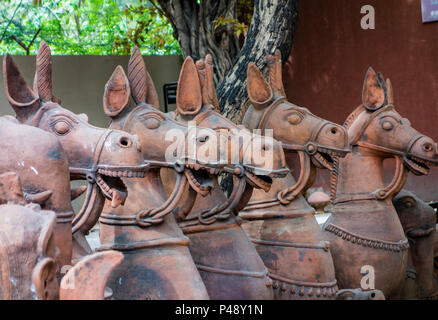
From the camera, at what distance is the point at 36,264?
1.71m

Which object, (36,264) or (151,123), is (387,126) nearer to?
(151,123)

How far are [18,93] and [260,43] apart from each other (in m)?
2.96

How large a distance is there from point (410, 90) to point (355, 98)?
0.65m

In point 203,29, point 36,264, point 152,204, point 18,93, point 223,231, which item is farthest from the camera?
point 203,29

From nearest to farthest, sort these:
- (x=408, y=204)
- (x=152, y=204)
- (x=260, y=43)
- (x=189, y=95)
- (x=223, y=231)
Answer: (x=152, y=204), (x=223, y=231), (x=189, y=95), (x=408, y=204), (x=260, y=43)

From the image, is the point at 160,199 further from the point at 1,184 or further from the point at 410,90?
the point at 410,90

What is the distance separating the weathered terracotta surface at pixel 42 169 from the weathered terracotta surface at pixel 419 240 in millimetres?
2675

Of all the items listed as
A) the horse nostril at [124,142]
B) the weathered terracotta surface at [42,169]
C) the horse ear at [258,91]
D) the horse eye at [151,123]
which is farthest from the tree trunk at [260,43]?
the weathered terracotta surface at [42,169]

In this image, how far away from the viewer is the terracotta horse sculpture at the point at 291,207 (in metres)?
3.38

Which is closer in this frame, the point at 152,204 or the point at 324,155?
the point at 152,204

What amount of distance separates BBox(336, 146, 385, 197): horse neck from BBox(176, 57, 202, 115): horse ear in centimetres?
124

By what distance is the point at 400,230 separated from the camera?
13.1 feet

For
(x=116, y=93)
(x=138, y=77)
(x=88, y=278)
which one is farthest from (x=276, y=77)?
(x=88, y=278)
